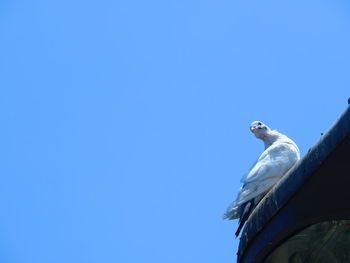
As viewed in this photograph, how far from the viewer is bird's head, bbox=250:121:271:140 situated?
1282 centimetres

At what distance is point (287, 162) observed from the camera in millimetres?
11086

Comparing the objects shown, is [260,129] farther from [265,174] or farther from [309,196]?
[309,196]

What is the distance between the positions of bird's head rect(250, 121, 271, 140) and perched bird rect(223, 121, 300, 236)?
95cm

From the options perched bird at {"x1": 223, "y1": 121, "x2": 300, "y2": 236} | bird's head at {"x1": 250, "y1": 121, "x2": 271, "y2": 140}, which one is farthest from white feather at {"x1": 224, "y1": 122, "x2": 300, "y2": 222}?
bird's head at {"x1": 250, "y1": 121, "x2": 271, "y2": 140}

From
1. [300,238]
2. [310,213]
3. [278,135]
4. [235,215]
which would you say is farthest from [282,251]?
[278,135]

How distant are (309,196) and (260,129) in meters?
4.44

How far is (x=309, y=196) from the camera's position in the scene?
27.9 ft

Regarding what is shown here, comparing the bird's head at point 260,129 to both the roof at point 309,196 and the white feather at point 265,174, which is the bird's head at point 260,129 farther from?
the roof at point 309,196

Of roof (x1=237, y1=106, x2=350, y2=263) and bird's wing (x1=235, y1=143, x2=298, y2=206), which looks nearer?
roof (x1=237, y1=106, x2=350, y2=263)

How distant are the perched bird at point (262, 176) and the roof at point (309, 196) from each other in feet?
4.02

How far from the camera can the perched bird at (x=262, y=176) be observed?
10789mm

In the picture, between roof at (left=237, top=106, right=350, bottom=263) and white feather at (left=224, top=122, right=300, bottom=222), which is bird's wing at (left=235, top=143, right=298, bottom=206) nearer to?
white feather at (left=224, top=122, right=300, bottom=222)

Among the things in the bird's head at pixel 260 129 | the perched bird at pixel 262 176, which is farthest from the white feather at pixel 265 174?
the bird's head at pixel 260 129

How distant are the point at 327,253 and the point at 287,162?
5.50 feet
